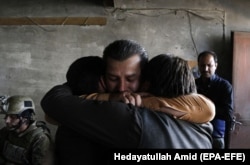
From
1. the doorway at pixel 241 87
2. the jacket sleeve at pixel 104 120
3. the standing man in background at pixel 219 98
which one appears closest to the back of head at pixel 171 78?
the jacket sleeve at pixel 104 120

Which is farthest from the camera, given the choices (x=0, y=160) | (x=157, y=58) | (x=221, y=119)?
(x=221, y=119)

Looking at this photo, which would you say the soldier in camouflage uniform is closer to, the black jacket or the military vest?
the military vest

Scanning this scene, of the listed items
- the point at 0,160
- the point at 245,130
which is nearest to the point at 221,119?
the point at 245,130

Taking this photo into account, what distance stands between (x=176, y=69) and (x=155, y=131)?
23cm

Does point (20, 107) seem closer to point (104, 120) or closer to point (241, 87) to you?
point (104, 120)

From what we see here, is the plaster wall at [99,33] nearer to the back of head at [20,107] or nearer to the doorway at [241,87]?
the doorway at [241,87]

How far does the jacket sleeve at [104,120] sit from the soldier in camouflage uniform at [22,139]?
51.0 inches

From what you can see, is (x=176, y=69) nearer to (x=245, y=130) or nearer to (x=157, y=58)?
(x=157, y=58)

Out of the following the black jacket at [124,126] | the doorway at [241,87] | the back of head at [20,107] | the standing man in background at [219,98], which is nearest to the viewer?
the black jacket at [124,126]

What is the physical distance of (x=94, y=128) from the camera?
108 cm

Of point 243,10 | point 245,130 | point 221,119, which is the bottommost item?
point 245,130

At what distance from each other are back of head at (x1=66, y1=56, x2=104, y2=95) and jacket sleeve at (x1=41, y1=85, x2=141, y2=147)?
11 cm

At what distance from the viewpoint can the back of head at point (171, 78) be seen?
1150mm

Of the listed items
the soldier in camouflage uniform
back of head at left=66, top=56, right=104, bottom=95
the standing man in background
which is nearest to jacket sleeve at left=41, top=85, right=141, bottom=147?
back of head at left=66, top=56, right=104, bottom=95
